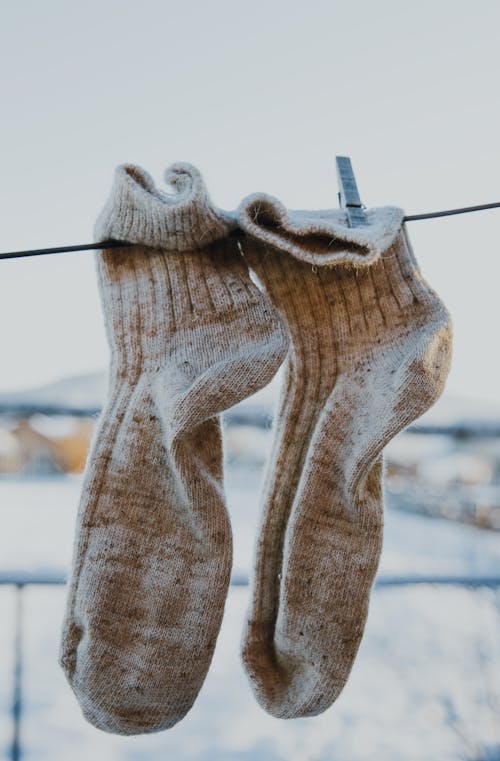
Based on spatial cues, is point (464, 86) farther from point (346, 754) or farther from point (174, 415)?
point (346, 754)

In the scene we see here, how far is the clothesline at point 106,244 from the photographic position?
19.1 inches

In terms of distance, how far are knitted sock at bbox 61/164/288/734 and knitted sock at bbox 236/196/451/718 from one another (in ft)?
0.22

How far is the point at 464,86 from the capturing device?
2.58 feet

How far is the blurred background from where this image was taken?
0.68 m

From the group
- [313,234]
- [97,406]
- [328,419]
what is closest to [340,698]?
A: [97,406]

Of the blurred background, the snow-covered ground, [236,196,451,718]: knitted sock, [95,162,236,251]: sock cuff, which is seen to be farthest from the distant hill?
[95,162,236,251]: sock cuff

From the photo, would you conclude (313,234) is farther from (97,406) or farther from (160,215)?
(97,406)

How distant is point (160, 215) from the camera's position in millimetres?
551

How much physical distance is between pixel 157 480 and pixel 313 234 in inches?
9.9

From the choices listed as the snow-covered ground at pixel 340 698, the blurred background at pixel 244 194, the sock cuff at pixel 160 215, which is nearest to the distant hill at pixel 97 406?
the blurred background at pixel 244 194

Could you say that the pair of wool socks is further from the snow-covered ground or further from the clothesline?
the snow-covered ground

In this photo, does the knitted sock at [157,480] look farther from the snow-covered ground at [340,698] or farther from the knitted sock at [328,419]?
the snow-covered ground at [340,698]

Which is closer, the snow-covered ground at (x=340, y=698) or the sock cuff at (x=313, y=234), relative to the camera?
the sock cuff at (x=313, y=234)

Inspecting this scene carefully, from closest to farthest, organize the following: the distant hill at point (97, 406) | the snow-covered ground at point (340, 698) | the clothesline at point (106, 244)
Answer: the clothesline at point (106, 244), the distant hill at point (97, 406), the snow-covered ground at point (340, 698)
